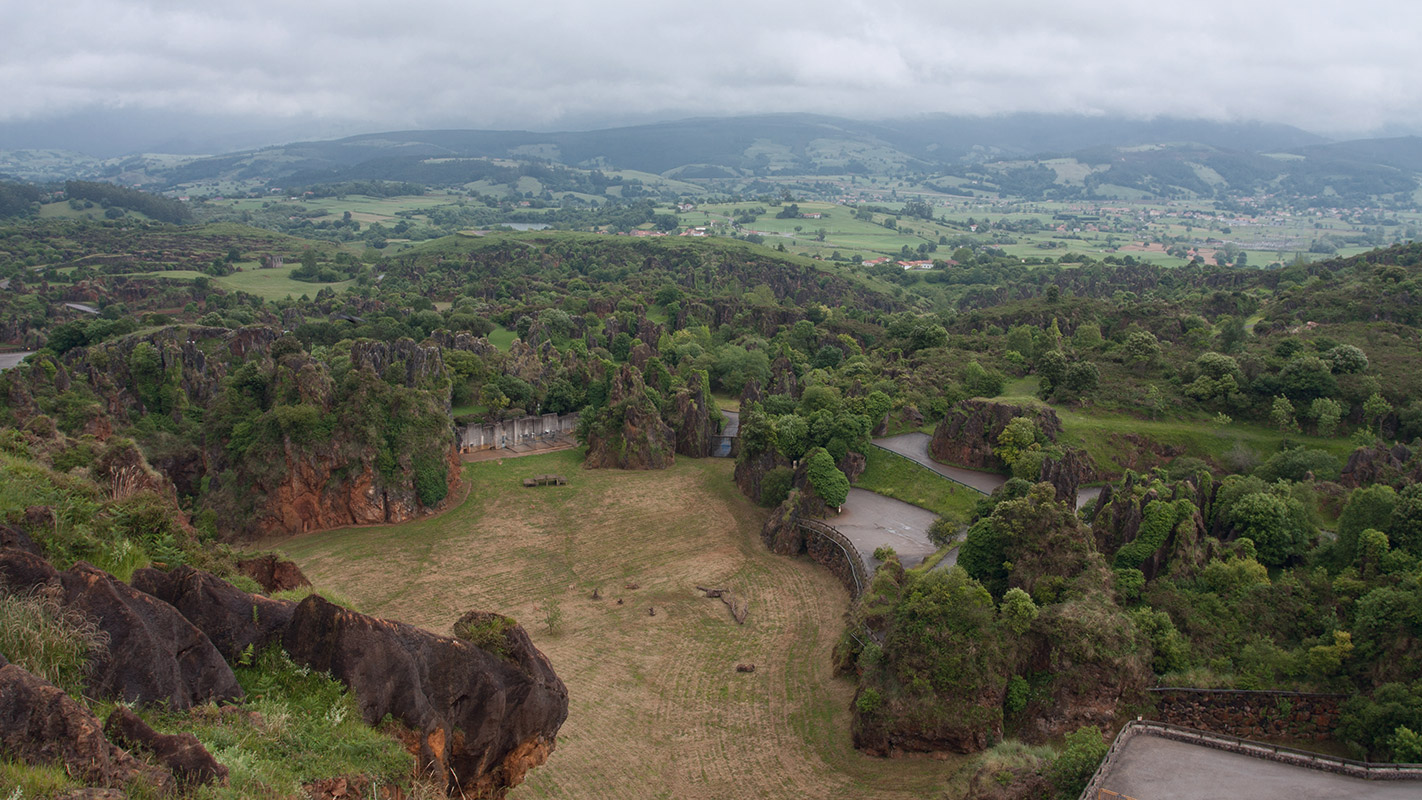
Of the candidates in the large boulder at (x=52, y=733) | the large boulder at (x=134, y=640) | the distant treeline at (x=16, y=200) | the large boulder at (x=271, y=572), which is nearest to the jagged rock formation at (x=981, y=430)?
the large boulder at (x=271, y=572)

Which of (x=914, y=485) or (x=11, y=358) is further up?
(x=11, y=358)

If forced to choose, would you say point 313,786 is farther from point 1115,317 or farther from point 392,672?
point 1115,317

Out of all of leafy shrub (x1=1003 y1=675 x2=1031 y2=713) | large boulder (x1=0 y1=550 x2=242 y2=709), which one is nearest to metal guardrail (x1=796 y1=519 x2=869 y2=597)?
leafy shrub (x1=1003 y1=675 x2=1031 y2=713)

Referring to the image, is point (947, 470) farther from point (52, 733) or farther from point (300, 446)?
point (52, 733)

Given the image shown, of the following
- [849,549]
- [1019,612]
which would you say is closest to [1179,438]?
[849,549]

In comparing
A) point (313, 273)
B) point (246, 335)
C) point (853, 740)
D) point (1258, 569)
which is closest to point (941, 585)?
point (853, 740)

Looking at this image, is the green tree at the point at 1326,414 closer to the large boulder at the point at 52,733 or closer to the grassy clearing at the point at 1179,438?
the grassy clearing at the point at 1179,438
